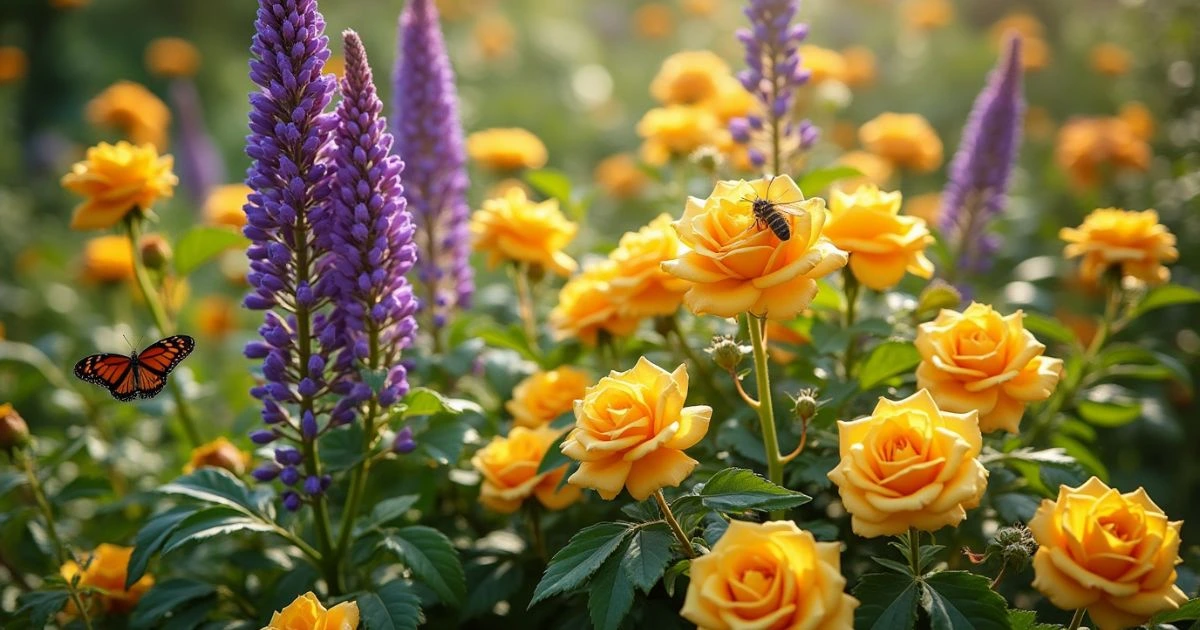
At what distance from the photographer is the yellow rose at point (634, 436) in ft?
4.73

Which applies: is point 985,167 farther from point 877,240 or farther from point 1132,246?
point 877,240

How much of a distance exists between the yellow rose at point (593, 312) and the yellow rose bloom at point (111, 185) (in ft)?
3.50

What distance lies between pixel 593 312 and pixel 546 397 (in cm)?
24

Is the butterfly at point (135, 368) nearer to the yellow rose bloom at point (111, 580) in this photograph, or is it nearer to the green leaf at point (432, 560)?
the yellow rose bloom at point (111, 580)

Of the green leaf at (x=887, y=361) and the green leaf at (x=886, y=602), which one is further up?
the green leaf at (x=887, y=361)

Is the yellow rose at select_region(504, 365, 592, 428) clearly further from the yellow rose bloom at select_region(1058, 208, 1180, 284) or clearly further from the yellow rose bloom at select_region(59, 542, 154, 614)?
the yellow rose bloom at select_region(1058, 208, 1180, 284)

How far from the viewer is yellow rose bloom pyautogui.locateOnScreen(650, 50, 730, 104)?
12.2 ft

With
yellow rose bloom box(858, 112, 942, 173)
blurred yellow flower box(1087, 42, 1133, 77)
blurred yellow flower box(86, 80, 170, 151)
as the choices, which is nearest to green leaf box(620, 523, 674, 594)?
yellow rose bloom box(858, 112, 942, 173)

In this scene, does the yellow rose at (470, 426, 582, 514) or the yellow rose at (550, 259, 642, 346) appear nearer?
the yellow rose at (470, 426, 582, 514)

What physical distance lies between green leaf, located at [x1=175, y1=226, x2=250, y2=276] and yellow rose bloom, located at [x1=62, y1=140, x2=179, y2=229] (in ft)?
0.49

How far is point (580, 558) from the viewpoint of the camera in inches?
59.2

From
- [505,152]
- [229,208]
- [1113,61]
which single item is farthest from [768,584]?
[1113,61]

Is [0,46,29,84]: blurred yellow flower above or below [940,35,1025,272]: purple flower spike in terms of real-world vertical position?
above

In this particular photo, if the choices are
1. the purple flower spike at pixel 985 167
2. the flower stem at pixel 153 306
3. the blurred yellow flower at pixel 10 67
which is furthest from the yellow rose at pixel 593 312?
the blurred yellow flower at pixel 10 67
